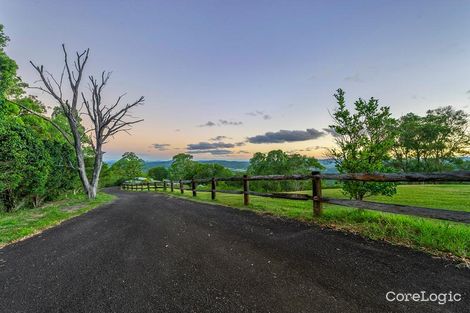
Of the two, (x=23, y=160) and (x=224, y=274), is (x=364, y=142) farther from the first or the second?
(x=23, y=160)

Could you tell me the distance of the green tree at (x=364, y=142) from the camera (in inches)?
220

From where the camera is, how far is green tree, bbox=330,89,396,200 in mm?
5590

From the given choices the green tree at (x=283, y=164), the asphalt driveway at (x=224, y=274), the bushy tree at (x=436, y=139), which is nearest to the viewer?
the asphalt driveway at (x=224, y=274)

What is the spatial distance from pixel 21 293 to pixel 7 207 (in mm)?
12078

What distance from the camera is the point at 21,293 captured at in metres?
2.48

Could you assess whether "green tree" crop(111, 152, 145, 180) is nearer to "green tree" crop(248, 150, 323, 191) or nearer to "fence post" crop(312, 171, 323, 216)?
"green tree" crop(248, 150, 323, 191)

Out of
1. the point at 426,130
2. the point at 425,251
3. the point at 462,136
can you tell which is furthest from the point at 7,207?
the point at 462,136

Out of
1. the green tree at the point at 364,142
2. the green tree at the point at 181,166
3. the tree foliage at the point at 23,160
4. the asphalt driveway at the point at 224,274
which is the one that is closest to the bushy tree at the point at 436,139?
the green tree at the point at 364,142

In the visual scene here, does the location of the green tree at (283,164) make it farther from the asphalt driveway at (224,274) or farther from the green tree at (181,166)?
the asphalt driveway at (224,274)

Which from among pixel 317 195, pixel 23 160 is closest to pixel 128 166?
pixel 23 160

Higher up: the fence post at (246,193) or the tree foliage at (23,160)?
the tree foliage at (23,160)

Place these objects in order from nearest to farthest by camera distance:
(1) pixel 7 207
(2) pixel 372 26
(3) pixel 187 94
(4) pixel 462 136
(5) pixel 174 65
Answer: (2) pixel 372 26
(1) pixel 7 207
(5) pixel 174 65
(3) pixel 187 94
(4) pixel 462 136

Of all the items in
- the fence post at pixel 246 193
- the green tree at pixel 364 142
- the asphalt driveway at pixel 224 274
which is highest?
the green tree at pixel 364 142

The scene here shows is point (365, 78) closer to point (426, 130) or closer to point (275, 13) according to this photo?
point (275, 13)
